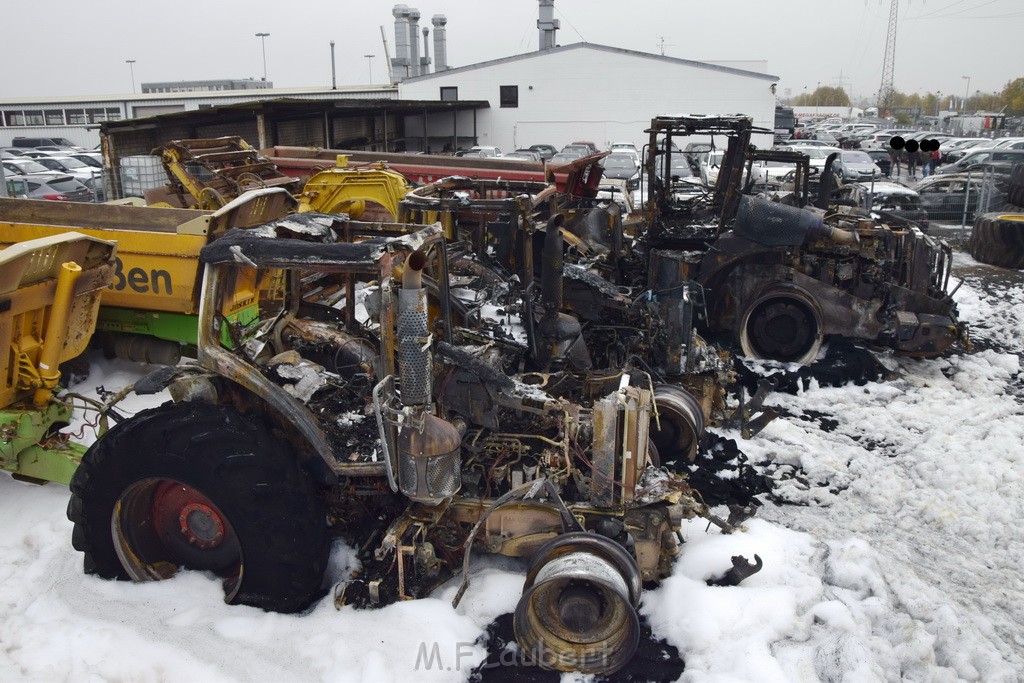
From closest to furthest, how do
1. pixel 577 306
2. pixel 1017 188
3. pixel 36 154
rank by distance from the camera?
pixel 577 306, pixel 1017 188, pixel 36 154

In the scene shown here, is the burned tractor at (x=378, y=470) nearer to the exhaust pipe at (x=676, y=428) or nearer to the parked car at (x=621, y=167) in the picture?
the exhaust pipe at (x=676, y=428)

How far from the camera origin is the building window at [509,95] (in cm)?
3150

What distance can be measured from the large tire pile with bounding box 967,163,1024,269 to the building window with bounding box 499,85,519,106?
2175cm

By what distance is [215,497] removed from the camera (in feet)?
12.2

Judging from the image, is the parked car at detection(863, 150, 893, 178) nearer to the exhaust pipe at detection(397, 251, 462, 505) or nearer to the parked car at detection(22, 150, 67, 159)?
the exhaust pipe at detection(397, 251, 462, 505)

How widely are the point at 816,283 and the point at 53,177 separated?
16.3 m

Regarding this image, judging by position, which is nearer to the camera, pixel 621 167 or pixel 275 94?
pixel 621 167

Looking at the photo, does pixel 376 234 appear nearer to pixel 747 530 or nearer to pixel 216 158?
pixel 747 530

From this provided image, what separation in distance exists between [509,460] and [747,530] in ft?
5.11

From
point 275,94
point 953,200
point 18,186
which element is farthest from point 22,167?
point 953,200

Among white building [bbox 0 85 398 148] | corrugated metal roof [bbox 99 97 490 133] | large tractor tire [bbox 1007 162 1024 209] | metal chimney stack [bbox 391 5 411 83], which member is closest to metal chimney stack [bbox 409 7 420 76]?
metal chimney stack [bbox 391 5 411 83]

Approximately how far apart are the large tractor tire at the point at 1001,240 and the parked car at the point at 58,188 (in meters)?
16.5

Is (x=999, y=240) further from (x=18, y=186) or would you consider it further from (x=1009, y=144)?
(x=18, y=186)

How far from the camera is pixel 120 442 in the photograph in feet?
12.4
